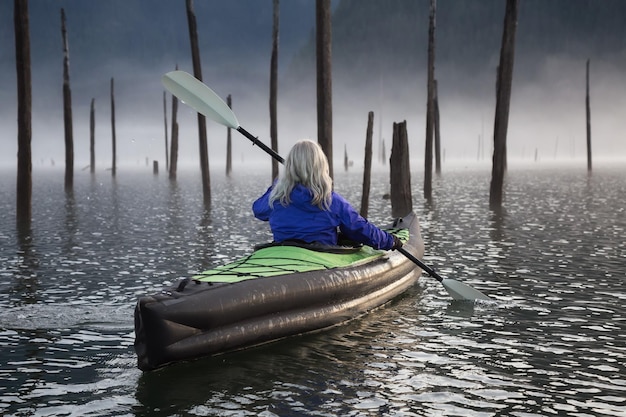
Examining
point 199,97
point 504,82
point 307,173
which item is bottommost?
point 307,173

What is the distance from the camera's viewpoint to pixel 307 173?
738 centimetres

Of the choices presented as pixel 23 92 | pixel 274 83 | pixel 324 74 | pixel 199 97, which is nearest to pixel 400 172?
pixel 324 74

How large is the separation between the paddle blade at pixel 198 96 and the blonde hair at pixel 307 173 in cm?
222

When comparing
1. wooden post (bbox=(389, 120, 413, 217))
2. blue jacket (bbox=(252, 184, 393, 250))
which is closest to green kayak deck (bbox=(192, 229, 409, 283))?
blue jacket (bbox=(252, 184, 393, 250))

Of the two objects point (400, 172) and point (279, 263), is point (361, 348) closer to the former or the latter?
point (279, 263)

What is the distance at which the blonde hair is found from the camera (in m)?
7.34

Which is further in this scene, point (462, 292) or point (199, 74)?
point (199, 74)

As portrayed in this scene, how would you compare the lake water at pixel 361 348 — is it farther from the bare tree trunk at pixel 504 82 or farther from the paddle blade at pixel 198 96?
the bare tree trunk at pixel 504 82

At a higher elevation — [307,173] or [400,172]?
[307,173]

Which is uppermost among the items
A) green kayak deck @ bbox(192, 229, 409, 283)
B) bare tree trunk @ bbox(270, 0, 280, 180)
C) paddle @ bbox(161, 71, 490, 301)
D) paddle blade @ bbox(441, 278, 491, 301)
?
bare tree trunk @ bbox(270, 0, 280, 180)

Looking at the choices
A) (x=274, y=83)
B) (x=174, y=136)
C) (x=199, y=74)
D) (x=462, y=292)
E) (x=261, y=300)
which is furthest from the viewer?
(x=174, y=136)

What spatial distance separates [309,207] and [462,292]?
230 cm

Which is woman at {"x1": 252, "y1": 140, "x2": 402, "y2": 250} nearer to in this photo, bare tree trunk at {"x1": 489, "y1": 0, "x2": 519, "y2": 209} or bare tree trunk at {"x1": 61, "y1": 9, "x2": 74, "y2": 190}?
bare tree trunk at {"x1": 489, "y1": 0, "x2": 519, "y2": 209}

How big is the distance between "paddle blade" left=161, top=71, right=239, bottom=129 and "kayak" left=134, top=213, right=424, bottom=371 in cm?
240
